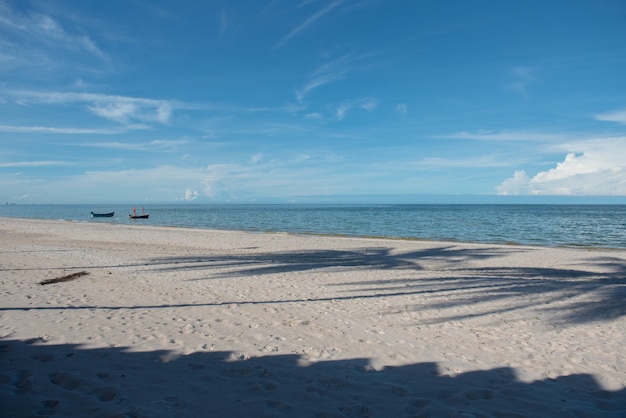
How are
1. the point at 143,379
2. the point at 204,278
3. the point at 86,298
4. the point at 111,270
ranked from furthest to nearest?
1. the point at 111,270
2. the point at 204,278
3. the point at 86,298
4. the point at 143,379

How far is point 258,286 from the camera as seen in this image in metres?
11.9

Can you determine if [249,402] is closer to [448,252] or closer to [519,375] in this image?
[519,375]

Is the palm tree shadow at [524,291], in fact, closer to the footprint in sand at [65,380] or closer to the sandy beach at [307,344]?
the sandy beach at [307,344]

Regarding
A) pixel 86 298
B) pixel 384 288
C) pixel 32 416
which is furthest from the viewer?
pixel 384 288

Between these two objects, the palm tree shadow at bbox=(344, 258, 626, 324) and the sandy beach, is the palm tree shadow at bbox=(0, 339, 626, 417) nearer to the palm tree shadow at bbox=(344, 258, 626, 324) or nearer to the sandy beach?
the sandy beach

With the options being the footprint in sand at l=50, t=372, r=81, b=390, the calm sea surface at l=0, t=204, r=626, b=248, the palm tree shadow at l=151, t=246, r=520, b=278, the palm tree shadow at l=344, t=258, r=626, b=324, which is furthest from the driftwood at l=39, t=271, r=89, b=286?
the calm sea surface at l=0, t=204, r=626, b=248

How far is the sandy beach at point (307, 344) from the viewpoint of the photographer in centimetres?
467

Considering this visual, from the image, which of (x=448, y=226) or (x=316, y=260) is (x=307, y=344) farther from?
(x=448, y=226)

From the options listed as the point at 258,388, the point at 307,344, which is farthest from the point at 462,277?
the point at 258,388

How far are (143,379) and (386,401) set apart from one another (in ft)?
10.0

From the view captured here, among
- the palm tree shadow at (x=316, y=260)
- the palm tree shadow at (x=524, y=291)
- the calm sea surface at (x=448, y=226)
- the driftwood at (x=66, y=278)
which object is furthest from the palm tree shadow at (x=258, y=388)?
the calm sea surface at (x=448, y=226)

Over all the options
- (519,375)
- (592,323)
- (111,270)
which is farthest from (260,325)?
(111,270)

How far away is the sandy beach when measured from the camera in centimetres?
467

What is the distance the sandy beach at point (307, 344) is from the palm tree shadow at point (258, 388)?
0.02 metres
